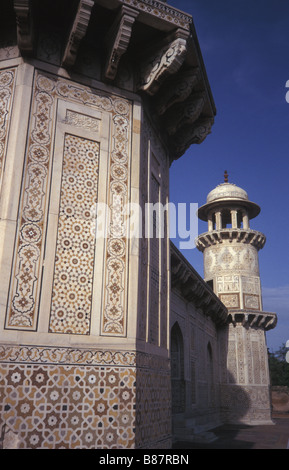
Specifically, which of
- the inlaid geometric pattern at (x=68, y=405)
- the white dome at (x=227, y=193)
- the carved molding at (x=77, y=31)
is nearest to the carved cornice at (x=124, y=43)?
the carved molding at (x=77, y=31)

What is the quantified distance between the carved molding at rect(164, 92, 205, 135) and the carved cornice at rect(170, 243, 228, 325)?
3.41m

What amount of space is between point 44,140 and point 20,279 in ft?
4.81

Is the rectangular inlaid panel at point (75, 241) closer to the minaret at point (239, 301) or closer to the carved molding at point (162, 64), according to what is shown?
the carved molding at point (162, 64)

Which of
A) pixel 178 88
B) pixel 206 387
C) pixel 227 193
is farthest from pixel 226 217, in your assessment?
pixel 178 88

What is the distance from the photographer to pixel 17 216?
3.92 meters

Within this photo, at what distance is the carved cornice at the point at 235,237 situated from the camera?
1934 centimetres

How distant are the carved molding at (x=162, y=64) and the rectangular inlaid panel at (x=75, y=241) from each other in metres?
1.07

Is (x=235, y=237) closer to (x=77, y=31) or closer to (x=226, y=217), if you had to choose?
(x=226, y=217)

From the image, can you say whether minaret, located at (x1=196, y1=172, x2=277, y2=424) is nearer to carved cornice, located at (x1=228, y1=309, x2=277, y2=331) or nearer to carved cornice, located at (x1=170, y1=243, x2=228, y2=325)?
carved cornice, located at (x1=228, y1=309, x2=277, y2=331)

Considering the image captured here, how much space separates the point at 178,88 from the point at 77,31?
147 cm

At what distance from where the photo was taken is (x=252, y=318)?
18.2 metres

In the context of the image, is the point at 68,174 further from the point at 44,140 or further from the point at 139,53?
the point at 139,53

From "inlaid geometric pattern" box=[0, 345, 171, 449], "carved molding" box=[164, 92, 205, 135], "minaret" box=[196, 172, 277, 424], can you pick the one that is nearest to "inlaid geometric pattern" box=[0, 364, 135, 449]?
"inlaid geometric pattern" box=[0, 345, 171, 449]

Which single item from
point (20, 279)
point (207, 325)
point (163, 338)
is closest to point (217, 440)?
point (207, 325)
